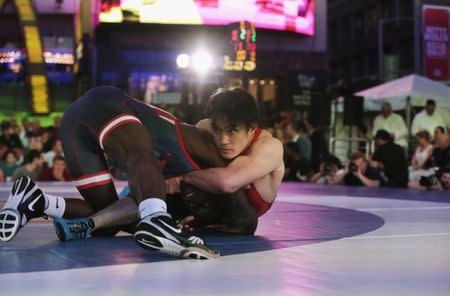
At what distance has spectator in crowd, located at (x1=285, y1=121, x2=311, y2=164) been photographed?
38.4 feet

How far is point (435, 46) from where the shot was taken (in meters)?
19.8

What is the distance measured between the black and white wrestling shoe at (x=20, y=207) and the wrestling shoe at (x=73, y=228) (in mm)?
109

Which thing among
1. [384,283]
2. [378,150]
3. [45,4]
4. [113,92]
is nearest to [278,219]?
[113,92]

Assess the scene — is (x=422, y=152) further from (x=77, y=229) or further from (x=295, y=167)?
(x=77, y=229)

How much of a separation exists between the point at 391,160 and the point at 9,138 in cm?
586

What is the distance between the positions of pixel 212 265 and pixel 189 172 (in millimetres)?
870

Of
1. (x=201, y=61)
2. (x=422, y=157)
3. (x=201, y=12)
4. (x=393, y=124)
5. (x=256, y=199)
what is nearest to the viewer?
(x=256, y=199)

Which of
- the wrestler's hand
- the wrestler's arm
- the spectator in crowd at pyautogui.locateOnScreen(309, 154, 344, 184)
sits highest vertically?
the wrestler's arm

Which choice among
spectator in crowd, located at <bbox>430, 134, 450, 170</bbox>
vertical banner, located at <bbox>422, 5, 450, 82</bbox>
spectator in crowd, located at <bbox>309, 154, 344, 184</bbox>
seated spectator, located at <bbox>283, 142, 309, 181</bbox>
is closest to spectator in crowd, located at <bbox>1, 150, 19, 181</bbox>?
seated spectator, located at <bbox>283, 142, 309, 181</bbox>

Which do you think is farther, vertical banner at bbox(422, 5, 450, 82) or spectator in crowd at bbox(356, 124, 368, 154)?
vertical banner at bbox(422, 5, 450, 82)

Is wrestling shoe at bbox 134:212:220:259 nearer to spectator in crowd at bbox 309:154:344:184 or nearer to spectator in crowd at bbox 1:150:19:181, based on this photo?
spectator in crowd at bbox 1:150:19:181

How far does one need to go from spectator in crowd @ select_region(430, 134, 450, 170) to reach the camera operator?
2.35ft

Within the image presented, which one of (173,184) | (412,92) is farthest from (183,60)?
(173,184)

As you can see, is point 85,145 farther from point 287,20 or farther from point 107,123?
point 287,20
